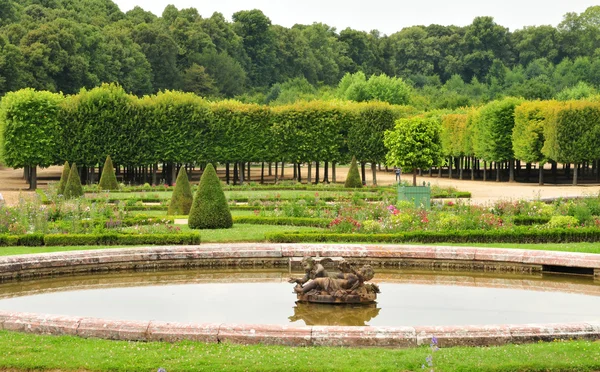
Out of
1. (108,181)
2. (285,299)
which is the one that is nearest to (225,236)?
(285,299)

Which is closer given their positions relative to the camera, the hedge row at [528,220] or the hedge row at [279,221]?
the hedge row at [528,220]

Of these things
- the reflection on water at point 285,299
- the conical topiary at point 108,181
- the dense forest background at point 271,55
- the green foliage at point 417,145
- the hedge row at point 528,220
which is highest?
the dense forest background at point 271,55

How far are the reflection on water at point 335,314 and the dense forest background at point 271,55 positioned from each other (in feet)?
194

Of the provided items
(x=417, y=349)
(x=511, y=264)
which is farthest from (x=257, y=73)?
(x=417, y=349)

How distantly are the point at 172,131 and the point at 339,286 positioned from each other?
42.0 metres

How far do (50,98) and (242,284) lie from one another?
39998mm

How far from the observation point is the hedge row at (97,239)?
20703mm

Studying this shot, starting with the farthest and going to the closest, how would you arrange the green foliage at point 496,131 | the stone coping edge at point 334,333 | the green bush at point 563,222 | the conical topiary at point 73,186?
the green foliage at point 496,131, the conical topiary at point 73,186, the green bush at point 563,222, the stone coping edge at point 334,333

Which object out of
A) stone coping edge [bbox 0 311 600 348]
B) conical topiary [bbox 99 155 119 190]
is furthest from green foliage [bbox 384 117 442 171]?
stone coping edge [bbox 0 311 600 348]

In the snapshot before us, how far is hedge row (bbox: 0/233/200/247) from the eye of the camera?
67.9 ft

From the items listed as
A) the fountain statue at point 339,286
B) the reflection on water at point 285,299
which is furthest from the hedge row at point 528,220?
the fountain statue at point 339,286

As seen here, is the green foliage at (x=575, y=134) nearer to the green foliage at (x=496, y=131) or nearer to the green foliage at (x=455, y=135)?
the green foliage at (x=496, y=131)

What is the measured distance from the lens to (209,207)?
24469 millimetres

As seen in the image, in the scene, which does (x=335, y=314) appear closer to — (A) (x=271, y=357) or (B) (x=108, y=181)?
(A) (x=271, y=357)
